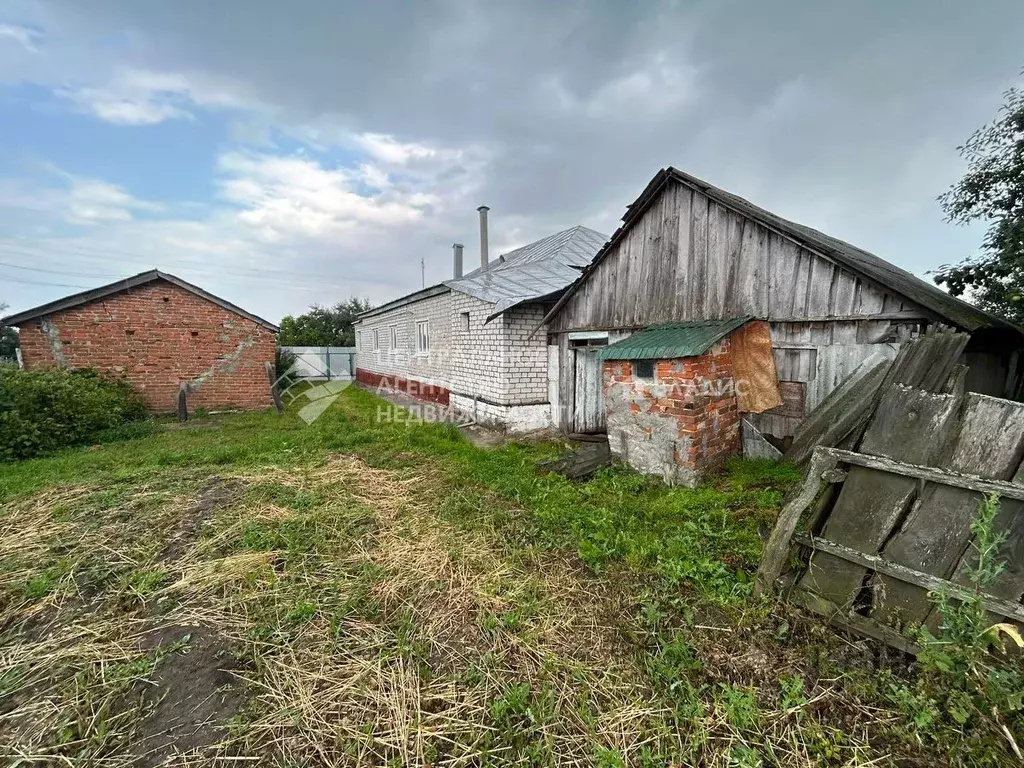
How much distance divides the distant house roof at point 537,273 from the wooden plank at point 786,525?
5.79 meters

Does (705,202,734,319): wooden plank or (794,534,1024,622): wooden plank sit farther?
(705,202,734,319): wooden plank

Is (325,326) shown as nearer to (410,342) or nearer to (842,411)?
(410,342)

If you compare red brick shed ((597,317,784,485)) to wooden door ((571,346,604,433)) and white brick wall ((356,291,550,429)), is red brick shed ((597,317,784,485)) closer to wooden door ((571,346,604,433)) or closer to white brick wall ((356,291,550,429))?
wooden door ((571,346,604,433))

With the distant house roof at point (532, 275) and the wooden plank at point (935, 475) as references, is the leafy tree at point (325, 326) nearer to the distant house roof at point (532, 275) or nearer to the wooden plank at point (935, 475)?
the distant house roof at point (532, 275)

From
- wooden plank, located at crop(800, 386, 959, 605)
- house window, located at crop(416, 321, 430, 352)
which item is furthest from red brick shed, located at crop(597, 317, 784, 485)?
house window, located at crop(416, 321, 430, 352)

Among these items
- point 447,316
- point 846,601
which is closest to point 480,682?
point 846,601

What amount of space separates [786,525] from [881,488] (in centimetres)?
55

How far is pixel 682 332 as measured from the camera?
5512 mm

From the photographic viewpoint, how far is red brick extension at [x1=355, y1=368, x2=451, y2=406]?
11.6 m

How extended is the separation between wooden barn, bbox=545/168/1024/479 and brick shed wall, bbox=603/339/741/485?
15.7 inches

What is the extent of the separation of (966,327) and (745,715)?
4.13 metres

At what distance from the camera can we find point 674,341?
5.18 metres

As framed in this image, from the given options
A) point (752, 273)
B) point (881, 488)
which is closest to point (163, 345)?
point (752, 273)

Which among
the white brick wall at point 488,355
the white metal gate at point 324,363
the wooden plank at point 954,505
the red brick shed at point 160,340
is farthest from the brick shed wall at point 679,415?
the white metal gate at point 324,363
